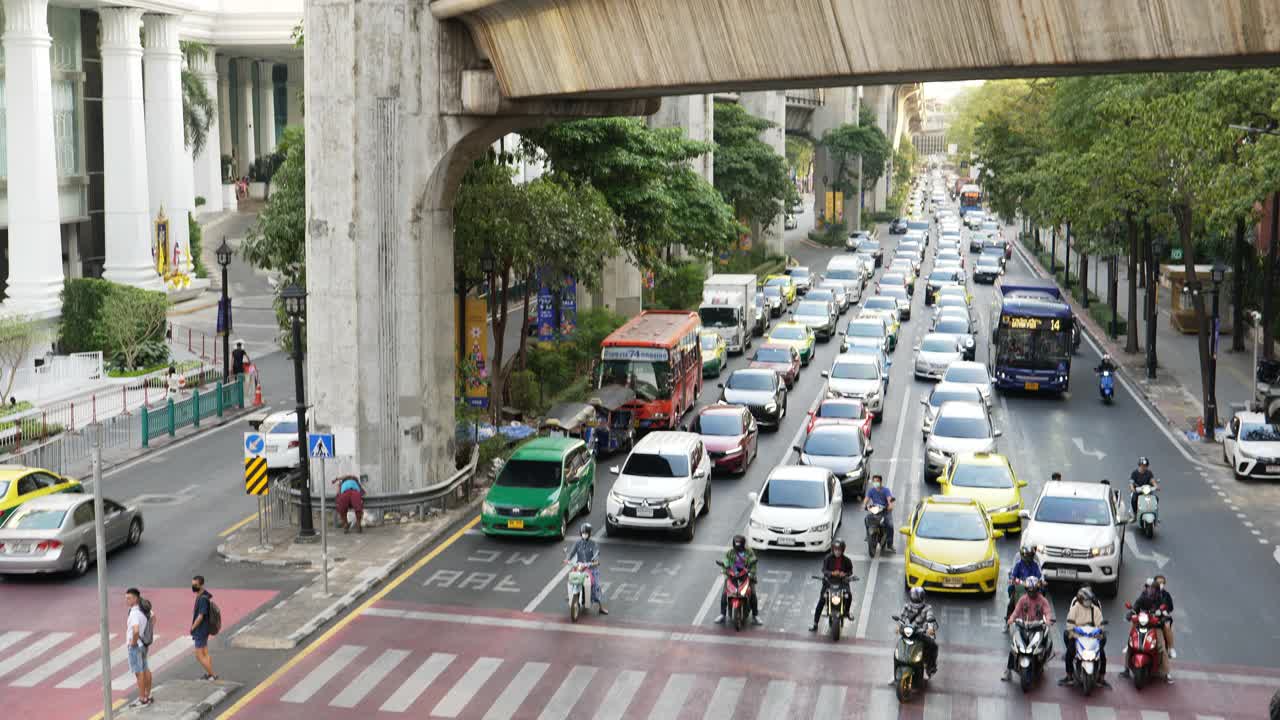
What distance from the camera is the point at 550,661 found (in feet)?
73.6

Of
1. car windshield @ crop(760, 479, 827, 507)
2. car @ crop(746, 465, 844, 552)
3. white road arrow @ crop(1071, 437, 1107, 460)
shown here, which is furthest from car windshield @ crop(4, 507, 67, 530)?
white road arrow @ crop(1071, 437, 1107, 460)

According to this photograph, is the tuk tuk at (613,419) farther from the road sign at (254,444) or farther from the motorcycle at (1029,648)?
the motorcycle at (1029,648)

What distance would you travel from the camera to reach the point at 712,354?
53.2 metres

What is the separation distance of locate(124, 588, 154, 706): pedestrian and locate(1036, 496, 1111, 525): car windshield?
50.1ft

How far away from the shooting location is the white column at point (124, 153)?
197ft

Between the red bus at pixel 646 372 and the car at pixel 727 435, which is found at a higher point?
the red bus at pixel 646 372

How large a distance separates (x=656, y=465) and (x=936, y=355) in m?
23.1

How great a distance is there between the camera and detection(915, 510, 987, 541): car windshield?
85.8 ft

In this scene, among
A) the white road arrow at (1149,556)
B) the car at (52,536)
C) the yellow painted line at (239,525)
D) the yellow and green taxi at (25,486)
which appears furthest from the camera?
the yellow painted line at (239,525)

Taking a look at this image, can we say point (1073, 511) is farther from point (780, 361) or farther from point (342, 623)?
point (780, 361)

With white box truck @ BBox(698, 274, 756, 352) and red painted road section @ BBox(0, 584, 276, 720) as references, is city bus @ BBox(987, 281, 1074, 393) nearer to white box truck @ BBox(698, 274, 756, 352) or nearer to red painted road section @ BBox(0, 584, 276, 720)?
white box truck @ BBox(698, 274, 756, 352)

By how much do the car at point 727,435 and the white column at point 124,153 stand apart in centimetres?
3307

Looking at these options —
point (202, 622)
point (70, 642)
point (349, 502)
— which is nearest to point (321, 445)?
point (349, 502)

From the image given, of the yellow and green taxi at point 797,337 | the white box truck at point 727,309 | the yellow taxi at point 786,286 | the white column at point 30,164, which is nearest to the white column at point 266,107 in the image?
the yellow taxi at point 786,286
